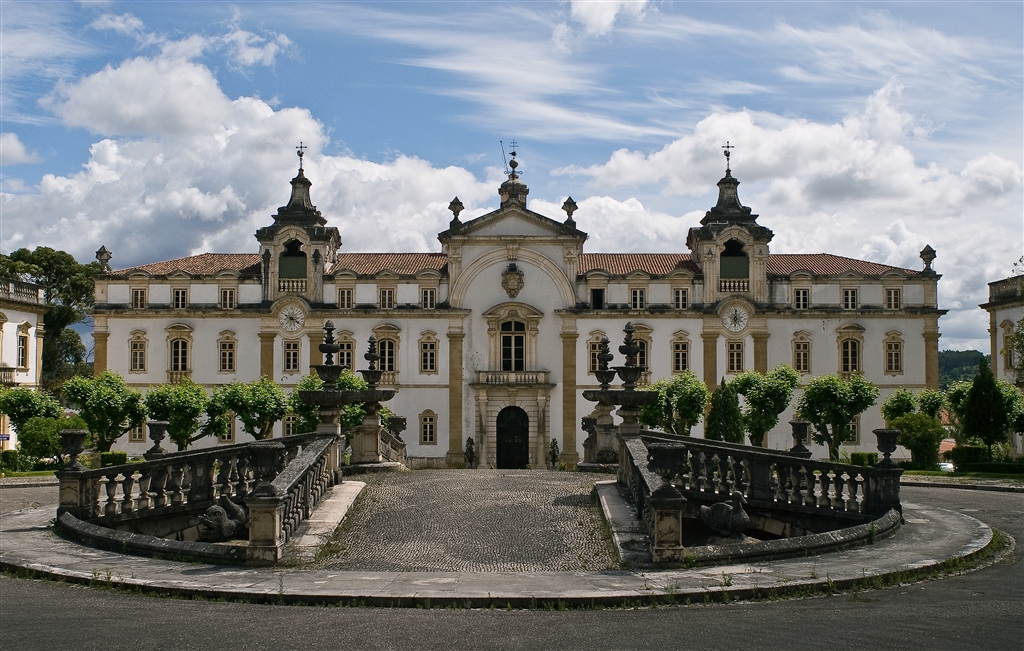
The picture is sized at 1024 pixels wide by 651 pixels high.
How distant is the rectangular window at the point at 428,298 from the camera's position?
4688cm

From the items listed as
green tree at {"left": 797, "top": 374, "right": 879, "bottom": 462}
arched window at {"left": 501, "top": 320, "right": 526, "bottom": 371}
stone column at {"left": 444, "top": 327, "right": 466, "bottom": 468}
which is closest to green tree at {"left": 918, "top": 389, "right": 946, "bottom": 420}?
green tree at {"left": 797, "top": 374, "right": 879, "bottom": 462}

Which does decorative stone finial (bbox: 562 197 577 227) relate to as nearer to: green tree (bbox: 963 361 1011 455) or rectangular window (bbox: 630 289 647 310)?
rectangular window (bbox: 630 289 647 310)

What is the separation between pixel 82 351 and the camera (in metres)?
70.6

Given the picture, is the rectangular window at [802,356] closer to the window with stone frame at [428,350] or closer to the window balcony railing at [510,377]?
the window balcony railing at [510,377]

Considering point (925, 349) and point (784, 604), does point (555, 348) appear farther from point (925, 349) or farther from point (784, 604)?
point (784, 604)

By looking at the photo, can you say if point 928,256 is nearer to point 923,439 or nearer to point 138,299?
point 923,439

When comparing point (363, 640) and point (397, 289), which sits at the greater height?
point (397, 289)

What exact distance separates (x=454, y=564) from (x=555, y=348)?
34.1 metres

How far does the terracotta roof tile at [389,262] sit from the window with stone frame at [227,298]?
5091mm

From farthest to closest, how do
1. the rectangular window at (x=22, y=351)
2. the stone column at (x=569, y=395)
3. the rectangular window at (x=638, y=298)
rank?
the rectangular window at (x=22, y=351) → the rectangular window at (x=638, y=298) → the stone column at (x=569, y=395)

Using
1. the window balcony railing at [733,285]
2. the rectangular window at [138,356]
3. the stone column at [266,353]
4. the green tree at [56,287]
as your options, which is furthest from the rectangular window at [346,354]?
the green tree at [56,287]

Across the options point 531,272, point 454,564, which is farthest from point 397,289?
point 454,564

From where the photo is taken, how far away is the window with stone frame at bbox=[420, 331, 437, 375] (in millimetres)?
46500

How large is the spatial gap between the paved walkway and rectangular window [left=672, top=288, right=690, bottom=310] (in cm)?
3410
